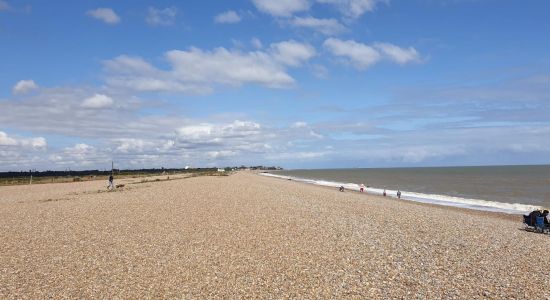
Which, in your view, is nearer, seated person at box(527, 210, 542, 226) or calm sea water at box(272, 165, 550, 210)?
seated person at box(527, 210, 542, 226)

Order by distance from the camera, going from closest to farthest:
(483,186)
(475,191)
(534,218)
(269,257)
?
(269,257) < (534,218) < (475,191) < (483,186)

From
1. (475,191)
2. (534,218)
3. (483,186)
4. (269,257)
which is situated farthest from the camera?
(483,186)

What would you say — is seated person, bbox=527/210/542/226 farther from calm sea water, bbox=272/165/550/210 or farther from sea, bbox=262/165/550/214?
calm sea water, bbox=272/165/550/210

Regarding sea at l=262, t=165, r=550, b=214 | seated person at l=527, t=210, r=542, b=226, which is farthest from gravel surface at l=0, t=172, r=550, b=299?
sea at l=262, t=165, r=550, b=214

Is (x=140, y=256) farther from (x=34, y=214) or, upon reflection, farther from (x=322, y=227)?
(x=34, y=214)

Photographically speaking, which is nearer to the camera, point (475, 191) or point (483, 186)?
point (475, 191)

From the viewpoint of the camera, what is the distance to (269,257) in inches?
490

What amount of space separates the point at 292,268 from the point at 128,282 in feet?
13.7

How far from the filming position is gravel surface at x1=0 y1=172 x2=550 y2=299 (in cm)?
960

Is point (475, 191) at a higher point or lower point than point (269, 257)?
higher

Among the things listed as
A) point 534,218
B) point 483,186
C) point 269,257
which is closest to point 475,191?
point 483,186

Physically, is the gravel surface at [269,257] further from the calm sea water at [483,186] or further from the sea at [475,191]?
the calm sea water at [483,186]

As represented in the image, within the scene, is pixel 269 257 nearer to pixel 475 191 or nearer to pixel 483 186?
pixel 475 191

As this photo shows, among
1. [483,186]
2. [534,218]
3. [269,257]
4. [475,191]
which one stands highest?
[483,186]
